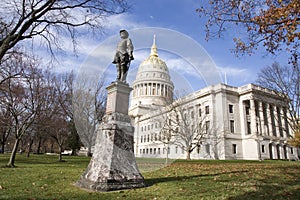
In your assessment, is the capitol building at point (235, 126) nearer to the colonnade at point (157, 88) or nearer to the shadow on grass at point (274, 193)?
the colonnade at point (157, 88)

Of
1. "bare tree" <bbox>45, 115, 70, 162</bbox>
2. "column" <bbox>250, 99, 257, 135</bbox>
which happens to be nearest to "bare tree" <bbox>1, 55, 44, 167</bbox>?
"bare tree" <bbox>45, 115, 70, 162</bbox>

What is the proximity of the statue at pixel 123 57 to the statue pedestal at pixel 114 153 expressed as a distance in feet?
2.01

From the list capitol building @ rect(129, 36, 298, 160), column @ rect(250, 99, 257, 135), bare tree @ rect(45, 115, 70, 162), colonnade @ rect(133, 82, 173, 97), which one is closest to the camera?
colonnade @ rect(133, 82, 173, 97)

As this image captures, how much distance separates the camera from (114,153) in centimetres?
746

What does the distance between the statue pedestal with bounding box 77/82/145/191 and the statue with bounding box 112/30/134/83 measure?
2.01ft

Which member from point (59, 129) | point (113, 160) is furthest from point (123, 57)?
point (59, 129)

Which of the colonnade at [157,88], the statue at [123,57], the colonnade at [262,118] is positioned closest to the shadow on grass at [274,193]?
the statue at [123,57]

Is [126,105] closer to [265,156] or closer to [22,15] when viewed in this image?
[22,15]

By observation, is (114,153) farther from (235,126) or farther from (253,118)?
(253,118)

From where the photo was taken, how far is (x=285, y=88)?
24781mm

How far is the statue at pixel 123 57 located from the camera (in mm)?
8555

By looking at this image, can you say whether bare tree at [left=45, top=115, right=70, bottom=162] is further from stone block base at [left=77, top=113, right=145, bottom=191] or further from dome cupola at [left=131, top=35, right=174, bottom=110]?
stone block base at [left=77, top=113, right=145, bottom=191]

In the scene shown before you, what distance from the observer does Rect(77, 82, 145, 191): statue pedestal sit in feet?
23.3

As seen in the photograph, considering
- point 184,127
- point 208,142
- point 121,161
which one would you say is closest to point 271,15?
point 121,161
